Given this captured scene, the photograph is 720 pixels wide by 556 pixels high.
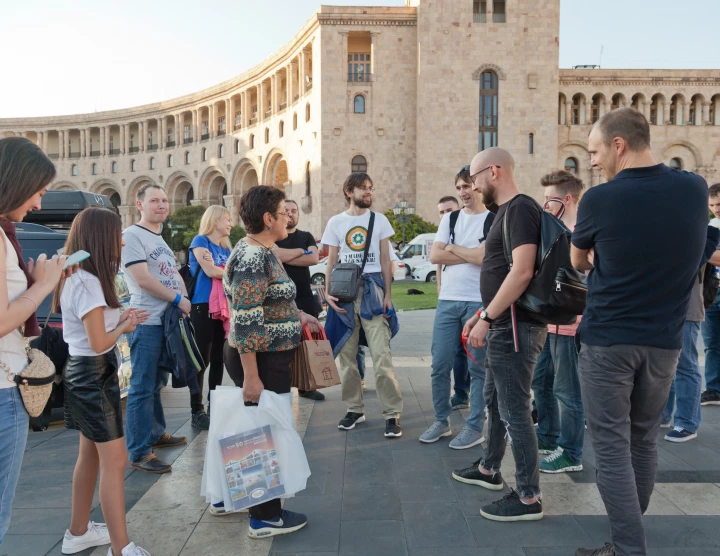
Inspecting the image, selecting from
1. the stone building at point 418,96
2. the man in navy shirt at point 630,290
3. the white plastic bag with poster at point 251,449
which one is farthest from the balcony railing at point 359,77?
the white plastic bag with poster at point 251,449

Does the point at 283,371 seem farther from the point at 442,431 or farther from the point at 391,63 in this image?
the point at 391,63

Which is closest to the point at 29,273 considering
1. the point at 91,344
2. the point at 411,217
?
the point at 91,344

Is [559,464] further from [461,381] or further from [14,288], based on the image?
[14,288]

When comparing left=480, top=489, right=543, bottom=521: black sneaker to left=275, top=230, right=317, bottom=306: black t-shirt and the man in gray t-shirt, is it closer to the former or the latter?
the man in gray t-shirt

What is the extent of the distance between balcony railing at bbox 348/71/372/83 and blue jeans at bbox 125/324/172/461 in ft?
113

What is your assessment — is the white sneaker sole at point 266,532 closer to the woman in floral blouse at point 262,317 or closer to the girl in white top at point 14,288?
the woman in floral blouse at point 262,317

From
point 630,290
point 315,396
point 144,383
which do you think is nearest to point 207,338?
point 144,383

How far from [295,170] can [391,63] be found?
10.1 m

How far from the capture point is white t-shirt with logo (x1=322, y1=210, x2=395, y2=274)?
4772mm

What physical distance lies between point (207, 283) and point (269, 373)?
2.34 meters

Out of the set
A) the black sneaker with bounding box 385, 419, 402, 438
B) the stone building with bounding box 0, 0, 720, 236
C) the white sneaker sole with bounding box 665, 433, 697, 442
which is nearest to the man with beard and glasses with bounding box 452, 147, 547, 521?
the black sneaker with bounding box 385, 419, 402, 438

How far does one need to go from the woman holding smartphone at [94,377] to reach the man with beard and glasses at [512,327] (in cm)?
194

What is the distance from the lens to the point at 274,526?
116 inches

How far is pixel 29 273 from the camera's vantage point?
2174mm
